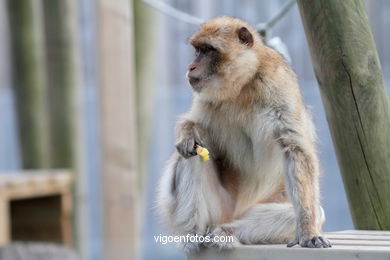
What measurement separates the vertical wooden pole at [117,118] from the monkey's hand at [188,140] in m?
2.20

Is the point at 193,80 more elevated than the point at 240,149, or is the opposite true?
the point at 193,80

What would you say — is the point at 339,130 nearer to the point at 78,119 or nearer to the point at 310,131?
the point at 310,131

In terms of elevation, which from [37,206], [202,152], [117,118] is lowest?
[37,206]

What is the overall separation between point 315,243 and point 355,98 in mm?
1074

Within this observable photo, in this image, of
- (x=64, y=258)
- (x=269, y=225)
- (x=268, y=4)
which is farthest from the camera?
(x=268, y=4)

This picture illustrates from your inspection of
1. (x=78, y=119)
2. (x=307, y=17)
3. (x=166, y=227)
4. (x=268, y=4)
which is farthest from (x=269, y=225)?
(x=268, y=4)

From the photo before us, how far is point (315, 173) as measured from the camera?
→ 4.89 meters

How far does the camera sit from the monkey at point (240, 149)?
4.86 meters

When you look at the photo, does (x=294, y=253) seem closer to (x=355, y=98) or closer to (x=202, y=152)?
(x=202, y=152)

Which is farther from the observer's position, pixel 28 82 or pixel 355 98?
pixel 28 82

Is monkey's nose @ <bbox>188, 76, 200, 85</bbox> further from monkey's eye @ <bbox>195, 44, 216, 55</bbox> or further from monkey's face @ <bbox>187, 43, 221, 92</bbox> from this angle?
monkey's eye @ <bbox>195, 44, 216, 55</bbox>

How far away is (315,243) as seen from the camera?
441cm

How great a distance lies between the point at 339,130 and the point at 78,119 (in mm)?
4899

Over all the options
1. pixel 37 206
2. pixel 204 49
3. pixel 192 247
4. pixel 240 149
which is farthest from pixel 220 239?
pixel 37 206
